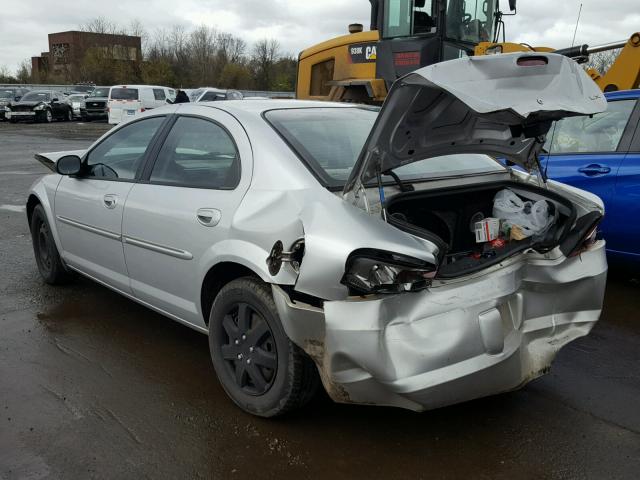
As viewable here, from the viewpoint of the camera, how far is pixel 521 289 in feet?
9.30

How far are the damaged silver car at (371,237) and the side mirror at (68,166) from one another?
35cm

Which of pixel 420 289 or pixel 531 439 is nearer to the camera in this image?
pixel 420 289

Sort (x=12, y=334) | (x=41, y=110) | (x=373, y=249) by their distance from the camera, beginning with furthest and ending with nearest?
(x=41, y=110) < (x=12, y=334) < (x=373, y=249)

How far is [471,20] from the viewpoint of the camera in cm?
973

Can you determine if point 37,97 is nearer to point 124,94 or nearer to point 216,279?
point 124,94

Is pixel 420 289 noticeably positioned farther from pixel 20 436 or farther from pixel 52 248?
pixel 52 248

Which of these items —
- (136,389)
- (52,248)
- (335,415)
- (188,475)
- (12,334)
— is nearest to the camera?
(188,475)

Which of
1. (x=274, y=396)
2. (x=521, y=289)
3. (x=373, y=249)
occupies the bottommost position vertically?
(x=274, y=396)

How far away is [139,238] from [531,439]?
2.43m

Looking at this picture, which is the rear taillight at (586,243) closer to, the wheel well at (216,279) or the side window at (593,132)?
the wheel well at (216,279)

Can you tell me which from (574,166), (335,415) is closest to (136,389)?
(335,415)

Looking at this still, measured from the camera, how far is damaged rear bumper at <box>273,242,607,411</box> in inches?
98.4

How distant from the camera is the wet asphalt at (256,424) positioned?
2.75 metres

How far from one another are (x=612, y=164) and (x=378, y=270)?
10.6 feet
